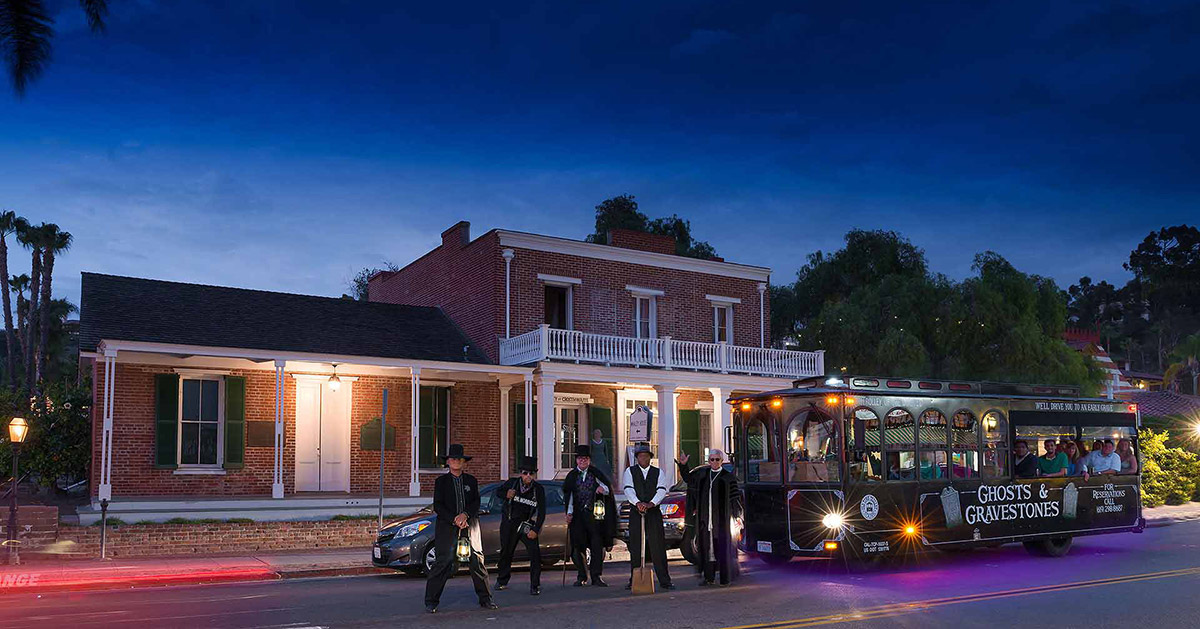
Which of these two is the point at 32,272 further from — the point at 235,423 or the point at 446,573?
the point at 446,573

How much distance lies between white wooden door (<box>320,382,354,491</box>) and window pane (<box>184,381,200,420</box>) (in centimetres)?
279

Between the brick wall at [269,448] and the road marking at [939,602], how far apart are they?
1558 cm

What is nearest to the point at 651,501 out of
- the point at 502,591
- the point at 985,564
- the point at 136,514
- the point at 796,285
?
the point at 502,591

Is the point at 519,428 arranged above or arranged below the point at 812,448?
above

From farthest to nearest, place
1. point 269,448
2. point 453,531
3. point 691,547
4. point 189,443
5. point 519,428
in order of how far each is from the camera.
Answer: point 519,428, point 269,448, point 189,443, point 691,547, point 453,531

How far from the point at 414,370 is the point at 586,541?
35.0 ft

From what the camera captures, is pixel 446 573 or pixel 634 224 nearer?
pixel 446 573

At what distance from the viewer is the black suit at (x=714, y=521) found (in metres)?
13.0

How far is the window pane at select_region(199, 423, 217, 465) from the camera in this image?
22.5 metres

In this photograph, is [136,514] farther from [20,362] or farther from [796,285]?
[20,362]

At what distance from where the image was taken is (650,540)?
12.9 meters

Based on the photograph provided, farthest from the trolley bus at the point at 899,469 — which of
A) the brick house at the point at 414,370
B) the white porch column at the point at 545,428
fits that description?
the brick house at the point at 414,370

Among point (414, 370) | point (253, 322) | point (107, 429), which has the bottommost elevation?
point (107, 429)

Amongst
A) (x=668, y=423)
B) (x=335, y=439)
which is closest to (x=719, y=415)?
(x=668, y=423)
